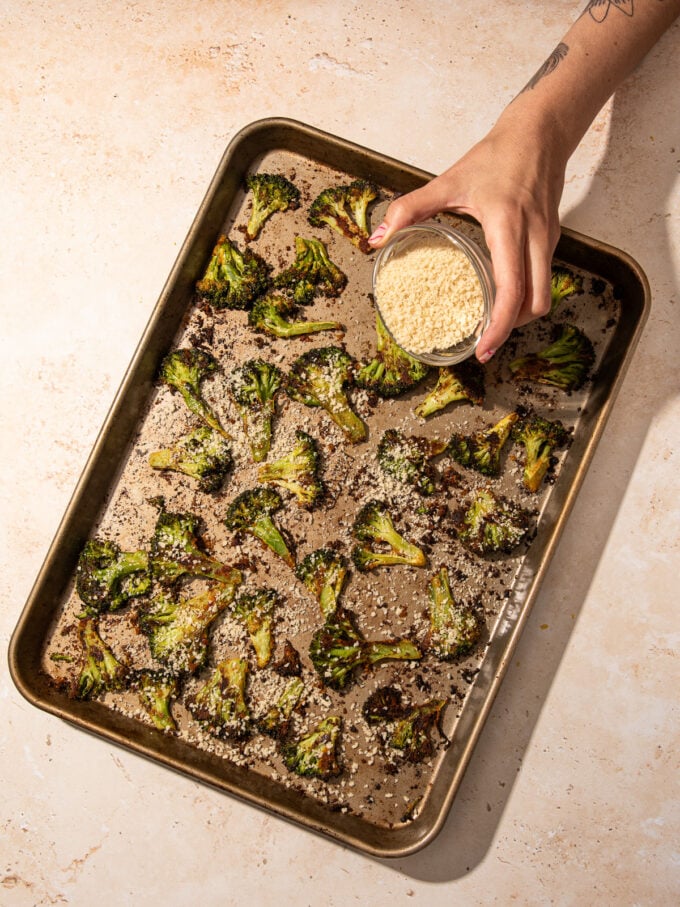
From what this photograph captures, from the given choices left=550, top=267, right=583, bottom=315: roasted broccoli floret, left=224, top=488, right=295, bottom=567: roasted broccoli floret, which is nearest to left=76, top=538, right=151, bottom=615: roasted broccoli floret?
left=224, top=488, right=295, bottom=567: roasted broccoli floret

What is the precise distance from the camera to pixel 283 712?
2562 mm

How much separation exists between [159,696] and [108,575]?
1.62 feet

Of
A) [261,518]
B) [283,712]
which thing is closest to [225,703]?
[283,712]

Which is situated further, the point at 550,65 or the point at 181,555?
the point at 181,555

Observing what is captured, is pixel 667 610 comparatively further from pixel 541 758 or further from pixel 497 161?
pixel 497 161

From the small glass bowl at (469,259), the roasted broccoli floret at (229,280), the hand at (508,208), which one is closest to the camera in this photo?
the hand at (508,208)

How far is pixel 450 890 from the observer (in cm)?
260

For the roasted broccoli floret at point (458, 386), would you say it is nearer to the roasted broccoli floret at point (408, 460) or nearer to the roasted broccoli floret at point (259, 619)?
the roasted broccoli floret at point (408, 460)

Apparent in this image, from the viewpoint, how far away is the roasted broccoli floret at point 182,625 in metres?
2.56

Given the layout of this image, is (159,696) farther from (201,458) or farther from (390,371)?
(390,371)

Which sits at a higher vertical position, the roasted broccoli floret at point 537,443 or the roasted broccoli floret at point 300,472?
the roasted broccoli floret at point 537,443

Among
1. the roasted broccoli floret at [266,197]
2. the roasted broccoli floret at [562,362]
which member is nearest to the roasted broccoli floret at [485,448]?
the roasted broccoli floret at [562,362]

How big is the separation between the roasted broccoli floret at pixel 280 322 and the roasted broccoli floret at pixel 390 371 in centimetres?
20

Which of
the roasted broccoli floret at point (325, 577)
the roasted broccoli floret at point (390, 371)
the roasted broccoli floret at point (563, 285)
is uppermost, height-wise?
the roasted broccoli floret at point (563, 285)
